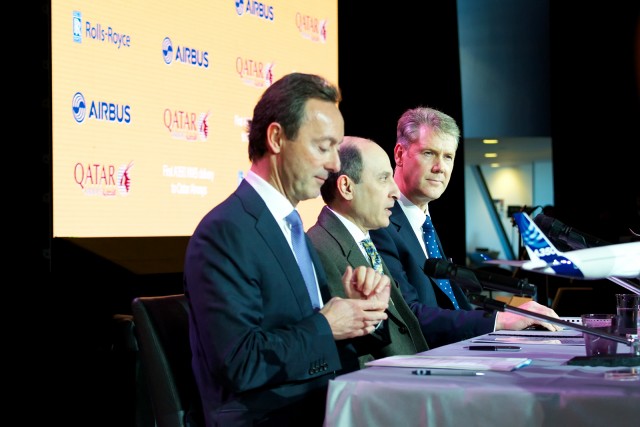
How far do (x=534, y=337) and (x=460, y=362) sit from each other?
0.78 meters

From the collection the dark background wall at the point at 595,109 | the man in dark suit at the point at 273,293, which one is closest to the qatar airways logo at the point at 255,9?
the man in dark suit at the point at 273,293

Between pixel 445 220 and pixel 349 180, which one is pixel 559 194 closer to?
pixel 445 220

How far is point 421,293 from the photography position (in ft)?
10.6

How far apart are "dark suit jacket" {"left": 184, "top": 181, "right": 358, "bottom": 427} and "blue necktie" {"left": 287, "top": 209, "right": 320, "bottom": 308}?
10 cm

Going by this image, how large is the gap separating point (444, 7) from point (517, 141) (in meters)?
5.63

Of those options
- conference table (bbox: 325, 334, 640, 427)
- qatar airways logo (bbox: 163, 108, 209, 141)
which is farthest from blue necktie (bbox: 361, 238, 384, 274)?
qatar airways logo (bbox: 163, 108, 209, 141)

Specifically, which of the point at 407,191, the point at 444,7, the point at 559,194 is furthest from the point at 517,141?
the point at 407,191

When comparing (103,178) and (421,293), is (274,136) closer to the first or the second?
(421,293)

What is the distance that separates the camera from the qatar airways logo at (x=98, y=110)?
378 cm

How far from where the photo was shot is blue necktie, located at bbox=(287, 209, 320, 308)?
230cm

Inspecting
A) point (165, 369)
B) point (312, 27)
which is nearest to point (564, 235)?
point (165, 369)

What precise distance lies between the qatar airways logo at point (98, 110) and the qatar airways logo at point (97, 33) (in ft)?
0.87

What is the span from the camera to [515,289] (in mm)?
1790

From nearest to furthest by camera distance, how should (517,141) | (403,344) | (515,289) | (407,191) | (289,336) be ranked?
(515,289), (289,336), (403,344), (407,191), (517,141)
